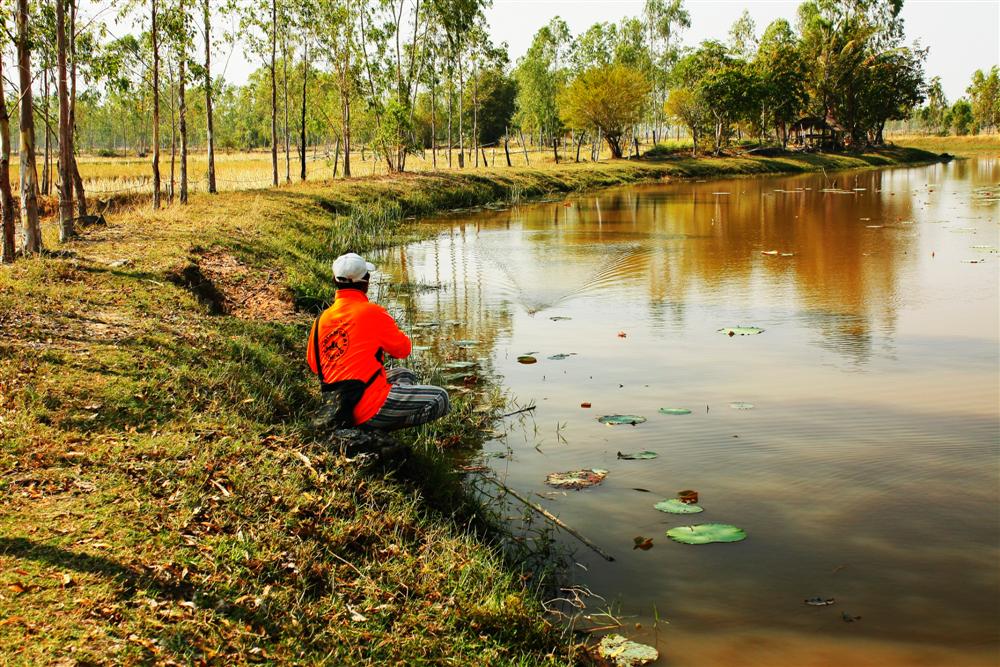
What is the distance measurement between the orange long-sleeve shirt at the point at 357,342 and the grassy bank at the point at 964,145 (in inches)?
3501

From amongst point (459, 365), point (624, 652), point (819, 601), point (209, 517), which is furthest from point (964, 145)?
point (209, 517)

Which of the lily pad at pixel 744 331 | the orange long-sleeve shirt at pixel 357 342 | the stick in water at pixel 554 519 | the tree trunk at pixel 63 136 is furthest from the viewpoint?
the tree trunk at pixel 63 136

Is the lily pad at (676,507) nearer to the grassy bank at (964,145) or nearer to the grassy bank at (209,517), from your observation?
the grassy bank at (209,517)

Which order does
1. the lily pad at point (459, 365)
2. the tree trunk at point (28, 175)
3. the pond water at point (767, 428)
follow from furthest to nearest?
the tree trunk at point (28, 175) → the lily pad at point (459, 365) → the pond water at point (767, 428)

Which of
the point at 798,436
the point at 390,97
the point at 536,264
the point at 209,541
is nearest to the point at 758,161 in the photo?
the point at 390,97

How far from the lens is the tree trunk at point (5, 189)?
35.8 feet

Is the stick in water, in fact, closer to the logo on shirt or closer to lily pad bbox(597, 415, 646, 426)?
the logo on shirt

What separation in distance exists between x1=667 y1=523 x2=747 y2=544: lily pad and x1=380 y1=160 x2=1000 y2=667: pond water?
0.28ft

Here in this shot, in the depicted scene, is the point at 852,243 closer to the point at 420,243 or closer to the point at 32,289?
the point at 420,243

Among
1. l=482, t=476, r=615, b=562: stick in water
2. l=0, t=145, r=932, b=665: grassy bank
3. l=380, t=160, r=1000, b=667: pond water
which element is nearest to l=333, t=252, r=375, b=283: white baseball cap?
l=0, t=145, r=932, b=665: grassy bank

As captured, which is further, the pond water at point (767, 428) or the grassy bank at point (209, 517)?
the pond water at point (767, 428)

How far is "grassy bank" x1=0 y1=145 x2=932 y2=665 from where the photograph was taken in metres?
3.92

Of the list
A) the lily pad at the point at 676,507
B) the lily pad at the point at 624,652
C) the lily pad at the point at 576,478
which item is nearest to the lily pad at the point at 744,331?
the lily pad at the point at 576,478

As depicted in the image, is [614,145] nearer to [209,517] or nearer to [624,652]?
[209,517]
